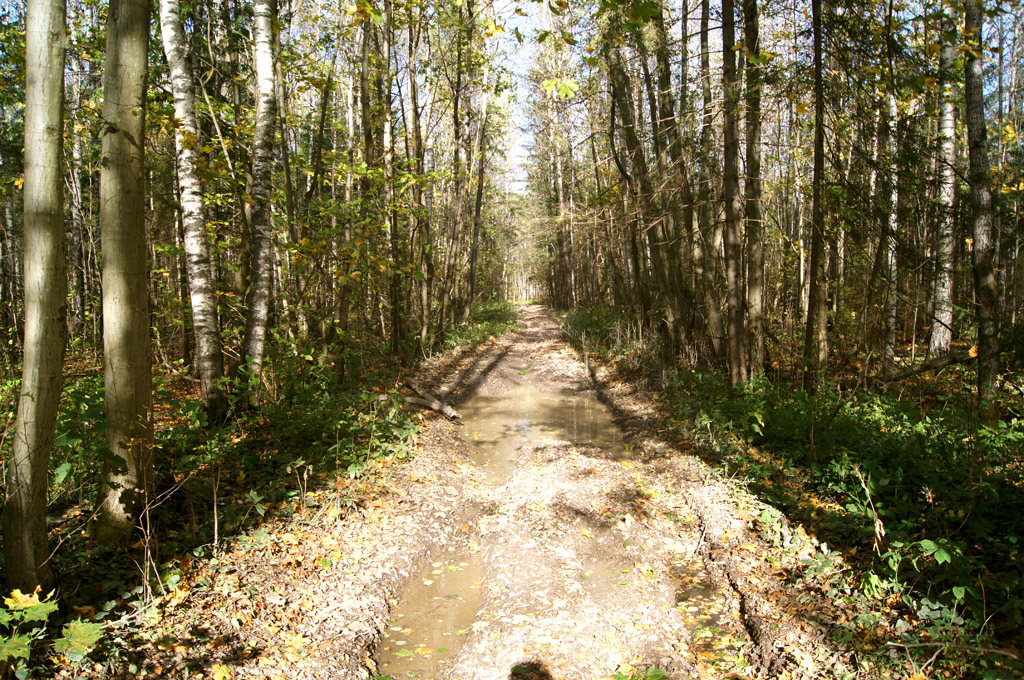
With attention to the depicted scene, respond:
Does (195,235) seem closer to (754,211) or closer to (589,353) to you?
(754,211)

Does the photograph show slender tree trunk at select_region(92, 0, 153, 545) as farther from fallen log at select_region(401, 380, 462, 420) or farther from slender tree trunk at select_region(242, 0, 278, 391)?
fallen log at select_region(401, 380, 462, 420)

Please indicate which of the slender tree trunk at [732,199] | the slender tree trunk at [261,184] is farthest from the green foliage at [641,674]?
the slender tree trunk at [732,199]

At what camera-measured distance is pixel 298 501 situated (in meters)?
5.68

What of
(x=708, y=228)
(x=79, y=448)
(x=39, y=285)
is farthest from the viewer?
(x=708, y=228)

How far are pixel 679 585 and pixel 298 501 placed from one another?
3823 millimetres

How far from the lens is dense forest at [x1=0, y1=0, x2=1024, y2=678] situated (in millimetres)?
3586

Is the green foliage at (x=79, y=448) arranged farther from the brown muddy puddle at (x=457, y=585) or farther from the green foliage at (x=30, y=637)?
the brown muddy puddle at (x=457, y=585)

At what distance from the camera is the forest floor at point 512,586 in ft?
12.7

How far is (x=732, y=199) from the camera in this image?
8.78 m

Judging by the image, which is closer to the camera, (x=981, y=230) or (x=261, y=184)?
(x=981, y=230)

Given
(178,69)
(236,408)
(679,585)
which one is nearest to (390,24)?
(178,69)

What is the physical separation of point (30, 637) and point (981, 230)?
31.3 ft

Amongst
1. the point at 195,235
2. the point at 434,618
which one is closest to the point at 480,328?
the point at 195,235

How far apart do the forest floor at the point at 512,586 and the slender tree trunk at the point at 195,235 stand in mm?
2232
